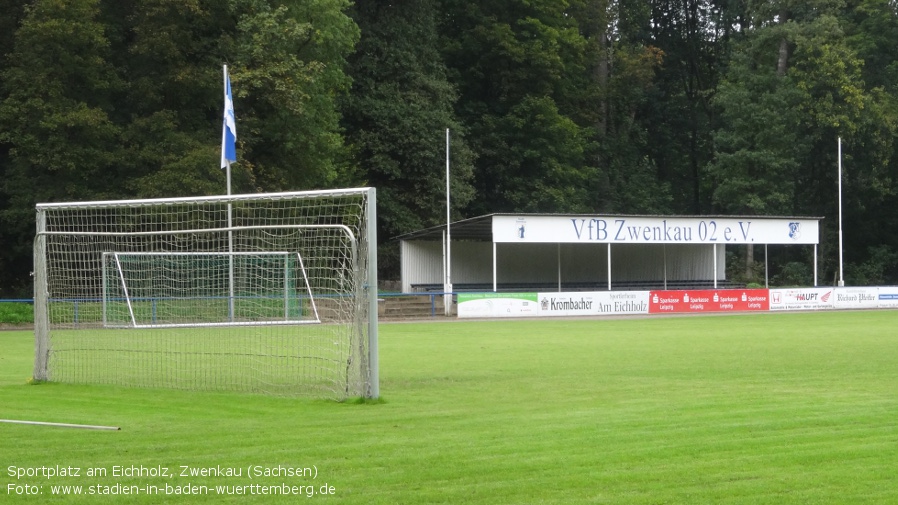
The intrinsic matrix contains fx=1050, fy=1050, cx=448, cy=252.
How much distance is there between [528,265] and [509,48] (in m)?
14.9

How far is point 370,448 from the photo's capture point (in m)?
9.00

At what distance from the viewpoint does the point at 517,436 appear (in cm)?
963

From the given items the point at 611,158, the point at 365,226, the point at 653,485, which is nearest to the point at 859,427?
the point at 653,485

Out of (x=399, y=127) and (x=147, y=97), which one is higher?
(x=399, y=127)

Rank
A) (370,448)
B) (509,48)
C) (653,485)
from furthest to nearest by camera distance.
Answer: (509,48), (370,448), (653,485)

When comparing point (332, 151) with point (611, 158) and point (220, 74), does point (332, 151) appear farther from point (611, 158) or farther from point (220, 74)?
point (611, 158)

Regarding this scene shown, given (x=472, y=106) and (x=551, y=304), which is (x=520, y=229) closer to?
(x=551, y=304)

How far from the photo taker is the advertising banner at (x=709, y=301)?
4103 cm

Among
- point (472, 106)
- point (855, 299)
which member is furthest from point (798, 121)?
point (855, 299)

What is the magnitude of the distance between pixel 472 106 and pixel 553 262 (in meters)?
13.7

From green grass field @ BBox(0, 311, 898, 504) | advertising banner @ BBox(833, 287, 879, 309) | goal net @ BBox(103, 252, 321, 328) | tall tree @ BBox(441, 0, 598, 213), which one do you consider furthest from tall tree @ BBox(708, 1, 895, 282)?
green grass field @ BBox(0, 311, 898, 504)

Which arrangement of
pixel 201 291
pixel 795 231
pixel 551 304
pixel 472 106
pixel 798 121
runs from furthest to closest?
pixel 472 106 < pixel 798 121 < pixel 795 231 < pixel 551 304 < pixel 201 291

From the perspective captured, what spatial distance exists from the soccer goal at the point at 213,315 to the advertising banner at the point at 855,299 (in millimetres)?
26756

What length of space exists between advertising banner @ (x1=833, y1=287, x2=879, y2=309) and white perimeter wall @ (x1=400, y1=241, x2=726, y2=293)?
7666 mm
